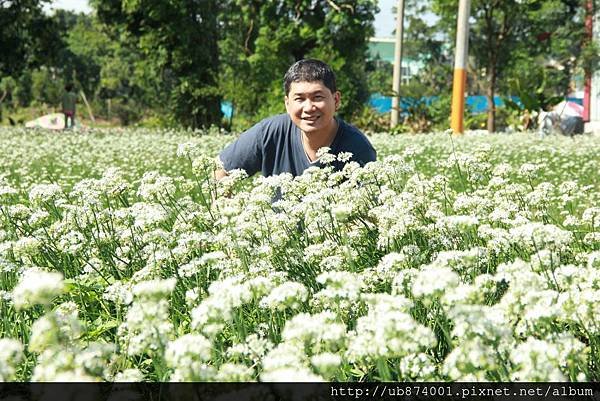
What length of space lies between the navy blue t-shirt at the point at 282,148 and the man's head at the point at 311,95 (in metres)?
0.34

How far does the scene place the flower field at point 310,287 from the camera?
5.93 feet

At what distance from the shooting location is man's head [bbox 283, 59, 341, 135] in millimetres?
4574

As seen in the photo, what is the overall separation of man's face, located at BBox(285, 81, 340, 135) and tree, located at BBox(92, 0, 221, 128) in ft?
68.8

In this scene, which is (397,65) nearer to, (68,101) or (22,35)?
(68,101)

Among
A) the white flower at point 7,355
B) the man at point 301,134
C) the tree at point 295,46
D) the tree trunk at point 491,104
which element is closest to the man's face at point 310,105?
the man at point 301,134

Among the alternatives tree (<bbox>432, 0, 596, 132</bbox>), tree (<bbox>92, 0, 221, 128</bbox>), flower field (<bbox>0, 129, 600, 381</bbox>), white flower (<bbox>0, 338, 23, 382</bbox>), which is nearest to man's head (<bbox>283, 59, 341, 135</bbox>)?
flower field (<bbox>0, 129, 600, 381</bbox>)

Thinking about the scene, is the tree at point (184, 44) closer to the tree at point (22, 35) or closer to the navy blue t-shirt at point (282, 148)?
the tree at point (22, 35)

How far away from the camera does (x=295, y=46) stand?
2516 centimetres

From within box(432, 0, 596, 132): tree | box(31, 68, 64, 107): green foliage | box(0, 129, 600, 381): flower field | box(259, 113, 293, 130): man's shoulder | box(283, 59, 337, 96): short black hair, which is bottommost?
box(31, 68, 64, 107): green foliage

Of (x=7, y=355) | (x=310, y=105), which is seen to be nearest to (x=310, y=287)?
(x=310, y=105)

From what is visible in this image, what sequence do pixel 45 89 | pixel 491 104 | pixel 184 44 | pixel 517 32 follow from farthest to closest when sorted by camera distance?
1. pixel 45 89
2. pixel 517 32
3. pixel 491 104
4. pixel 184 44

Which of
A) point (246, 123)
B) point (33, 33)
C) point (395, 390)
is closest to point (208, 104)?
point (246, 123)

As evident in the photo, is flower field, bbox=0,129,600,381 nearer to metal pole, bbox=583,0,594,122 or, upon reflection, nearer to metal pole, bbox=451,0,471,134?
metal pole, bbox=451,0,471,134

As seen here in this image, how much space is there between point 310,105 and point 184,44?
22.3 m
